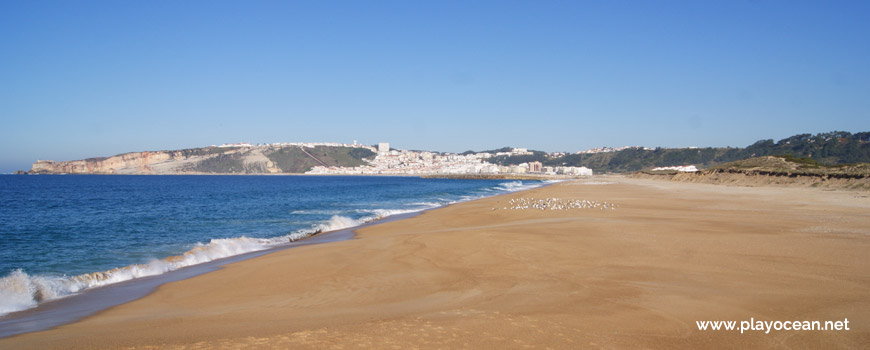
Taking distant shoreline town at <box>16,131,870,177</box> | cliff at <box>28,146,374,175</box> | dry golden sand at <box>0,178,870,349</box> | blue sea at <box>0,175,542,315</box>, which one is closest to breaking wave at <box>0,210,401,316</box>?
blue sea at <box>0,175,542,315</box>

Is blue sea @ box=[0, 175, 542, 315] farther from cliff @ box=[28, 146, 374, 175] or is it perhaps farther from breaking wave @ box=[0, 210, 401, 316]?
cliff @ box=[28, 146, 374, 175]

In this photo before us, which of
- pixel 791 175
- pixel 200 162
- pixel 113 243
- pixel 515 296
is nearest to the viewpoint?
pixel 515 296

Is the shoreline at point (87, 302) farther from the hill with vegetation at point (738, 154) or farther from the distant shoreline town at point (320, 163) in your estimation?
the distant shoreline town at point (320, 163)

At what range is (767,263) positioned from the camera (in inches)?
304

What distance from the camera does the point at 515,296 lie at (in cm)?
623

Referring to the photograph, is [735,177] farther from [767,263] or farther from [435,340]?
[435,340]

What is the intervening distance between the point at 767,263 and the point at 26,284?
1226 cm

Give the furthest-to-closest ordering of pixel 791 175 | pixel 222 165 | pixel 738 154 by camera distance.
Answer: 1. pixel 222 165
2. pixel 738 154
3. pixel 791 175

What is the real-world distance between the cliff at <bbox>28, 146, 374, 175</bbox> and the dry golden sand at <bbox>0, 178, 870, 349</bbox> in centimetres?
18129

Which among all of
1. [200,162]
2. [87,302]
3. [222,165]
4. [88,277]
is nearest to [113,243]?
[88,277]

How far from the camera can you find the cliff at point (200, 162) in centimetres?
16550

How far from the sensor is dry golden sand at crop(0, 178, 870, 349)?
15.3ft

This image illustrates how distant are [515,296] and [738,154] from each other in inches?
5473

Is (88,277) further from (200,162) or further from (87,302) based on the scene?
(200,162)
